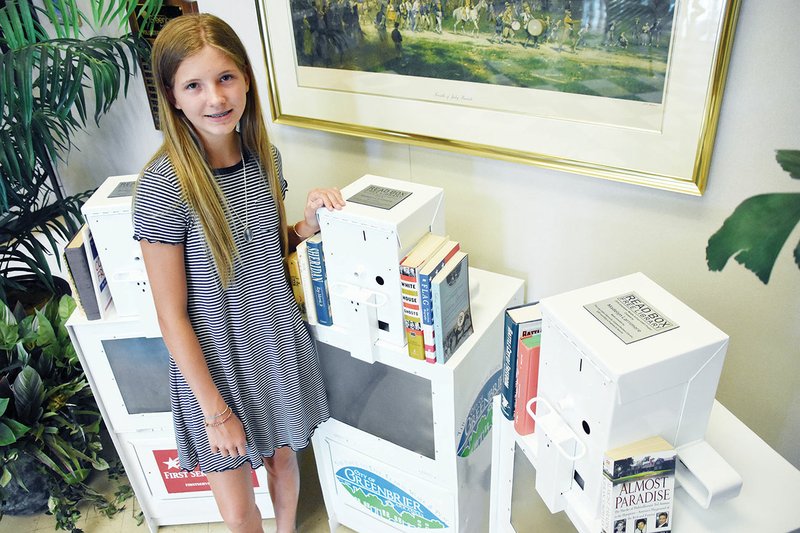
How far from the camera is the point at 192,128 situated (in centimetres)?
132

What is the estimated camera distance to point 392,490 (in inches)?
69.6

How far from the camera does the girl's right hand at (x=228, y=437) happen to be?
4.81ft

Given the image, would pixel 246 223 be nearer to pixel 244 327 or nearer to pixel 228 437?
pixel 244 327

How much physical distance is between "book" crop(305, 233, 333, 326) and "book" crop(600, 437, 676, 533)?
83cm

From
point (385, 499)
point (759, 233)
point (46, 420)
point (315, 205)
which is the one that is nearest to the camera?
point (759, 233)

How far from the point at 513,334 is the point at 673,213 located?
61cm

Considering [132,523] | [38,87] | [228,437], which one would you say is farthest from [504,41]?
[132,523]

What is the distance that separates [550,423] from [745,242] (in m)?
0.45

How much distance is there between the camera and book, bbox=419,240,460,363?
1341 mm

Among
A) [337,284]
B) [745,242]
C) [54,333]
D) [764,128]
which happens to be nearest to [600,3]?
[764,128]

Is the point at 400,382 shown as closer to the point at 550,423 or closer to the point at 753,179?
the point at 550,423

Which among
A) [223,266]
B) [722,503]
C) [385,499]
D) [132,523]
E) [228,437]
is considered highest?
[223,266]

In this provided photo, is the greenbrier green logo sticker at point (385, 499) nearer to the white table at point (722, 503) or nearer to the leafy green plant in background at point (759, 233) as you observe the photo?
the white table at point (722, 503)

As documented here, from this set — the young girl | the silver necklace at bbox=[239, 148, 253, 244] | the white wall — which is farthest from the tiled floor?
the silver necklace at bbox=[239, 148, 253, 244]
